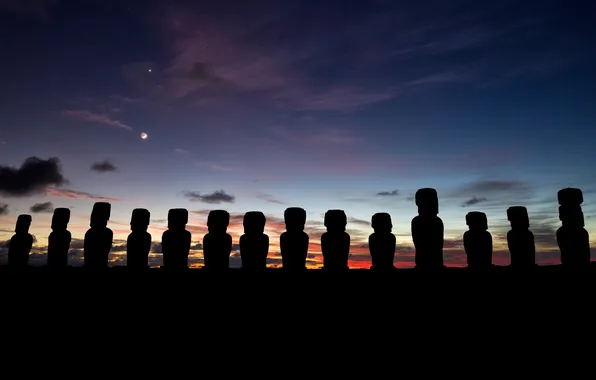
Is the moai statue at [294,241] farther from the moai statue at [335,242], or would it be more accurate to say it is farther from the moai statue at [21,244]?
the moai statue at [21,244]

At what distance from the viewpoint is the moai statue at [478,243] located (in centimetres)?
1005

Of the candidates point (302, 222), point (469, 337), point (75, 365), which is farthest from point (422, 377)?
point (75, 365)

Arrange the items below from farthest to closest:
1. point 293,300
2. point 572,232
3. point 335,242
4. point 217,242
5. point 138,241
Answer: point 572,232
point 335,242
point 138,241
point 217,242
point 293,300

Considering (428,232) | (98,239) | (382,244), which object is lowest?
(382,244)

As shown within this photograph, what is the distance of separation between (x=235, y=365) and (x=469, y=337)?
Answer: 12.3 ft

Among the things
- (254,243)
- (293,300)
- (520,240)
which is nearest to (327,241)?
(254,243)

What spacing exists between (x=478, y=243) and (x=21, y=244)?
1121cm

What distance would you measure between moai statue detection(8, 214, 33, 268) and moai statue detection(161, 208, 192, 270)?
205 inches

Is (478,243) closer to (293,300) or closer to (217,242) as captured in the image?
(293,300)

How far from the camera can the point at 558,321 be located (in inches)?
320

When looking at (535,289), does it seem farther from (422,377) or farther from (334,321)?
(334,321)

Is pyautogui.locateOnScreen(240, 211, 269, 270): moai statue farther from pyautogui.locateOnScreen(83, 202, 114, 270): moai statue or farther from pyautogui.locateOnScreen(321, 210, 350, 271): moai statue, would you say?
pyautogui.locateOnScreen(83, 202, 114, 270): moai statue

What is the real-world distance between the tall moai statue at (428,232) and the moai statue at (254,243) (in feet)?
10.1

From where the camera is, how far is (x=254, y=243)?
945 centimetres
